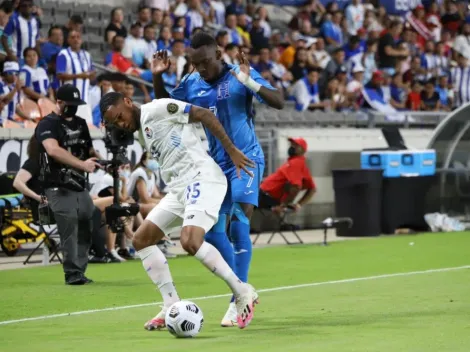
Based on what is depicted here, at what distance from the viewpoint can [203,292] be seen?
11148 millimetres

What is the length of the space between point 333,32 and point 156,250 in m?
19.4

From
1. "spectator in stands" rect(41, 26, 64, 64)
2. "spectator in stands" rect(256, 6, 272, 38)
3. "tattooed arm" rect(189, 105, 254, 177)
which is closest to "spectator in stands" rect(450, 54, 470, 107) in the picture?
"spectator in stands" rect(256, 6, 272, 38)

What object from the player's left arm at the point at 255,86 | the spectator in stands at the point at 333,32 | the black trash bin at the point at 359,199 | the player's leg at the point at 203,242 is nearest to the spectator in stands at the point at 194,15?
the spectator in stands at the point at 333,32

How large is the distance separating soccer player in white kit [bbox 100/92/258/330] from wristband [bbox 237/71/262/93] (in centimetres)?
52

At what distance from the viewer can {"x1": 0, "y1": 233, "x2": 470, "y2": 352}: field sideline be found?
7461mm

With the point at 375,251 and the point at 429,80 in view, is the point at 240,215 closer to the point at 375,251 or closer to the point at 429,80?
the point at 375,251

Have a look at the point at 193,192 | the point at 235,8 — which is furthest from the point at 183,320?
the point at 235,8

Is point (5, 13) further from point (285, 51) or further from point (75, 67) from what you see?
point (285, 51)

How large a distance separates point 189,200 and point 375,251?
27.6 ft

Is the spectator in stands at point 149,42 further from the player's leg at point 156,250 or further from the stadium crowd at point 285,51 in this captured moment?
the player's leg at point 156,250

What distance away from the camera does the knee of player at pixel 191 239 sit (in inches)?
312

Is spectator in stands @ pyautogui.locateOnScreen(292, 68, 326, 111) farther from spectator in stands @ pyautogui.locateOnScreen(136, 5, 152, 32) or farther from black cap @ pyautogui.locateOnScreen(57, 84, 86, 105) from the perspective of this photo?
black cap @ pyautogui.locateOnScreen(57, 84, 86, 105)

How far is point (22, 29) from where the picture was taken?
1873cm

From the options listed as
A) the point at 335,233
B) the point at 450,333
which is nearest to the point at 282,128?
the point at 335,233
